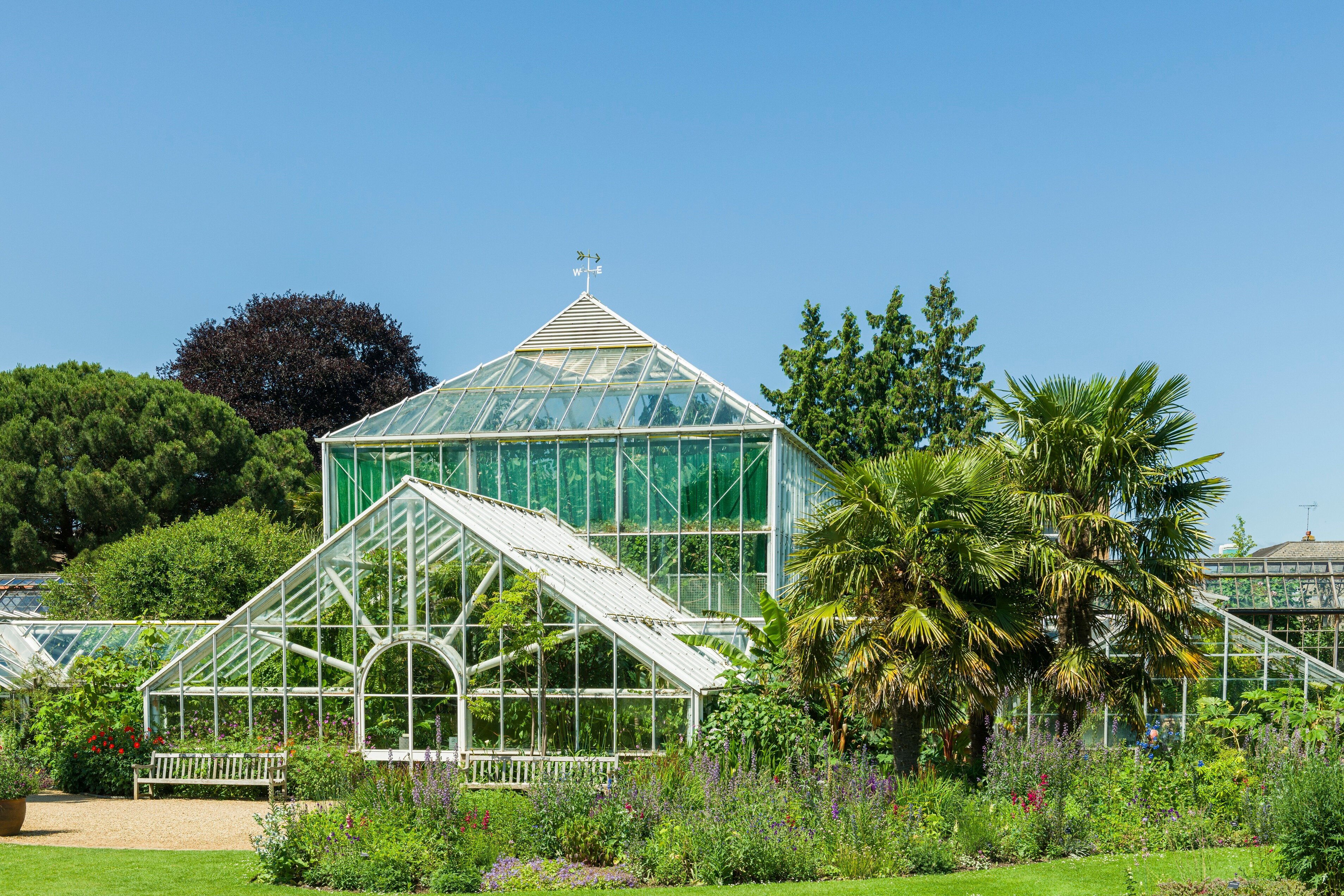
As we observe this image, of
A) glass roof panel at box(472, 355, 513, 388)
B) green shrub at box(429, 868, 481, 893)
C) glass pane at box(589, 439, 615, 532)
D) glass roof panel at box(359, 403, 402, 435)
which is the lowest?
green shrub at box(429, 868, 481, 893)

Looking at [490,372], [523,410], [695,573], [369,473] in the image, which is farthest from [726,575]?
[369,473]

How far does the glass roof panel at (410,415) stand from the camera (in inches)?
939

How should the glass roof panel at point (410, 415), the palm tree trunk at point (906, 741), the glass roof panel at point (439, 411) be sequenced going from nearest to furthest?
the palm tree trunk at point (906, 741)
the glass roof panel at point (439, 411)
the glass roof panel at point (410, 415)

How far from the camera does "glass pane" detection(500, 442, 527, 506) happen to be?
23141 mm

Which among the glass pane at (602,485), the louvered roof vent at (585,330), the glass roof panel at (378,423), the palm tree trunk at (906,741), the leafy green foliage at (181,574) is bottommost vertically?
the palm tree trunk at (906,741)

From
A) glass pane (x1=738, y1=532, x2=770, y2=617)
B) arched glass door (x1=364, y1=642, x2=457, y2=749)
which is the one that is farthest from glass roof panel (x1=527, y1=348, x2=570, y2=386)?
arched glass door (x1=364, y1=642, x2=457, y2=749)

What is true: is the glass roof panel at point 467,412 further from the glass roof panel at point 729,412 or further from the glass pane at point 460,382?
the glass roof panel at point 729,412

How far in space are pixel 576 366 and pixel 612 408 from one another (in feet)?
7.49

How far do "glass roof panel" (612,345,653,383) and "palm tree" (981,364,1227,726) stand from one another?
10.8 metres

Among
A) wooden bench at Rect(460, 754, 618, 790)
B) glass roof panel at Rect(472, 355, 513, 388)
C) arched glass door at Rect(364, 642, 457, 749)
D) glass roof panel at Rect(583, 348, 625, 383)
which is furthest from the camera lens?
glass roof panel at Rect(472, 355, 513, 388)

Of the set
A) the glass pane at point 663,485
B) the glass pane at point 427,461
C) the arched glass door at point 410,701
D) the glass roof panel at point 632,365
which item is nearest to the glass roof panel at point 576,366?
the glass roof panel at point 632,365

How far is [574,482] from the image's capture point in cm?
2292

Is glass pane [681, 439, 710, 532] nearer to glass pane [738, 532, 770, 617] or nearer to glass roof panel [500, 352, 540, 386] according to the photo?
glass pane [738, 532, 770, 617]

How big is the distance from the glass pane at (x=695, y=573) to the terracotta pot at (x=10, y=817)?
11.6m
